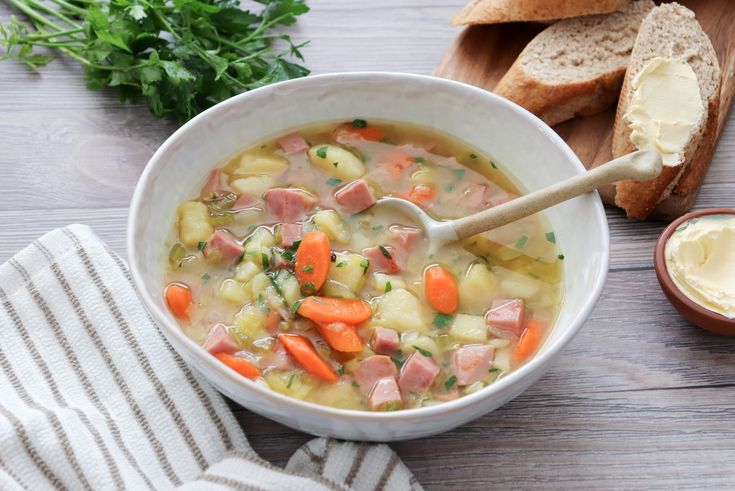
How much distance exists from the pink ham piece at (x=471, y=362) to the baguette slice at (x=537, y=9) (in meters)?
1.67

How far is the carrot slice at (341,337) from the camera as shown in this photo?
7.75 ft

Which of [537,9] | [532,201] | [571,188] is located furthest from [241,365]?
[537,9]

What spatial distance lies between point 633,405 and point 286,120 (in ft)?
4.77

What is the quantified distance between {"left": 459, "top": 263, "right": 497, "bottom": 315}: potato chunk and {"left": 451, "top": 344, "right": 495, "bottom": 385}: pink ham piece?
154 millimetres

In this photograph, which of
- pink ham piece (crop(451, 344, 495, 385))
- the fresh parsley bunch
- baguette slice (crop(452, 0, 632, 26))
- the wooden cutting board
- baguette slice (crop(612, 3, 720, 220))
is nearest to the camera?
pink ham piece (crop(451, 344, 495, 385))

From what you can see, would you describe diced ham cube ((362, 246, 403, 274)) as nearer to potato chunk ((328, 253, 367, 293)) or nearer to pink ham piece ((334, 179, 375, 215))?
potato chunk ((328, 253, 367, 293))

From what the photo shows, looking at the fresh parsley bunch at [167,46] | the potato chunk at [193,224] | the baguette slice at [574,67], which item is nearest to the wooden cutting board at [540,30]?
the baguette slice at [574,67]

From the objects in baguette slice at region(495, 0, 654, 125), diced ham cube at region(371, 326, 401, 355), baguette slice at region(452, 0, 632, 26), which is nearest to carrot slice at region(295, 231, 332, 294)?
diced ham cube at region(371, 326, 401, 355)

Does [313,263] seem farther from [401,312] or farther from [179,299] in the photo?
[179,299]

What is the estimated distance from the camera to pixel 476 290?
253 centimetres

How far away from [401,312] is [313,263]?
30 centimetres

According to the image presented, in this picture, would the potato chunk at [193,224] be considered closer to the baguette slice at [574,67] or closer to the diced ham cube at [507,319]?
the diced ham cube at [507,319]

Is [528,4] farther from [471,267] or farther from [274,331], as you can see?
[274,331]

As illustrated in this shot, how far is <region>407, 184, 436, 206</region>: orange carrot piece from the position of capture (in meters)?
2.79
